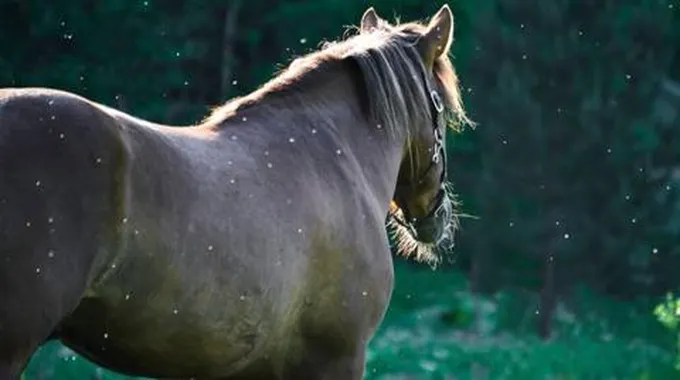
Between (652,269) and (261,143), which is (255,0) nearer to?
(652,269)

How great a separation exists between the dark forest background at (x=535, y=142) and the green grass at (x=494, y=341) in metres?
0.03

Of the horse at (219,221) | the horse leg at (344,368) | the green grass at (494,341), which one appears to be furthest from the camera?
the green grass at (494,341)

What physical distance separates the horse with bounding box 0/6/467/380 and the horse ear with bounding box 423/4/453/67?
0.10 feet

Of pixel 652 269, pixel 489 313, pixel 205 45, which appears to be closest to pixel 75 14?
pixel 205 45

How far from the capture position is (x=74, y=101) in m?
3.87

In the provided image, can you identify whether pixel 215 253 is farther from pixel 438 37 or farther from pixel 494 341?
pixel 494 341

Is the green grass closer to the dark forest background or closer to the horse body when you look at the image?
the dark forest background

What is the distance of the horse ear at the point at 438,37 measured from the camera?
5680 mm

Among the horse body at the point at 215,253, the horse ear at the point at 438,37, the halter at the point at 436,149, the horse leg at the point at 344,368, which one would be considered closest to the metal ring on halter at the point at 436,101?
the halter at the point at 436,149

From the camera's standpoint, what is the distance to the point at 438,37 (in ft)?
18.8

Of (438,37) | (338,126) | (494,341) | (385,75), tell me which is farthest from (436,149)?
(494,341)

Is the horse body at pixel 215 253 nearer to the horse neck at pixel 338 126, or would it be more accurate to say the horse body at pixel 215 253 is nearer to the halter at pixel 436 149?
the horse neck at pixel 338 126

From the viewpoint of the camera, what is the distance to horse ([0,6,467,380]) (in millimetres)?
3736

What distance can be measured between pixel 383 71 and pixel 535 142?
9.77 metres
